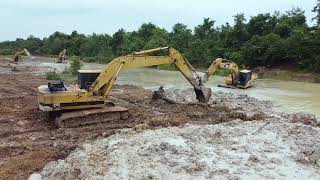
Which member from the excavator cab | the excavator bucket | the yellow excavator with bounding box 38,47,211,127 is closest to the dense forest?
the excavator cab

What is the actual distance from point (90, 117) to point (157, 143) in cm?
377

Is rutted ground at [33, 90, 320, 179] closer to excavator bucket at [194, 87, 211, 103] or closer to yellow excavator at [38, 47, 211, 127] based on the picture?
yellow excavator at [38, 47, 211, 127]

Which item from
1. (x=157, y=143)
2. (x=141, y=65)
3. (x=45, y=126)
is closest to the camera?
(x=157, y=143)

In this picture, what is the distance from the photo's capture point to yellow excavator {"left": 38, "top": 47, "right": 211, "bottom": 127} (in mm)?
14602

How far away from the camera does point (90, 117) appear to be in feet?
49.8

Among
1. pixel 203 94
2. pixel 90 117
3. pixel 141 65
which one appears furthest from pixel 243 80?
pixel 90 117

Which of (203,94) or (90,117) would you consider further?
(203,94)

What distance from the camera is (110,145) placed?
39.4 ft

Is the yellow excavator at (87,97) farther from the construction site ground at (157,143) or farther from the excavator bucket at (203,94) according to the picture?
the excavator bucket at (203,94)

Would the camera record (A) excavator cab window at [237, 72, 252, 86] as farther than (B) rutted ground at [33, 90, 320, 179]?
Yes

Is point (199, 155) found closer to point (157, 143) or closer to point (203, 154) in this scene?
point (203, 154)

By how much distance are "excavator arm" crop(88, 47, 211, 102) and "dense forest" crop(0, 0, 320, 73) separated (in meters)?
23.1

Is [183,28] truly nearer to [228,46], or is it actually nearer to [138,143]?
[228,46]

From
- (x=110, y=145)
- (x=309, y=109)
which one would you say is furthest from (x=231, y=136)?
(x=309, y=109)
